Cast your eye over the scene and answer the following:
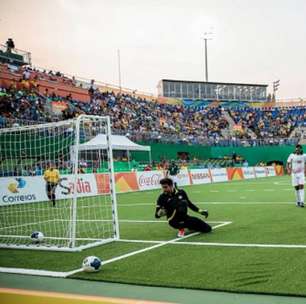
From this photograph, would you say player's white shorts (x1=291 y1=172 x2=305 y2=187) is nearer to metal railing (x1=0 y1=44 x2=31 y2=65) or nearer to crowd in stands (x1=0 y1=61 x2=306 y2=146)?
crowd in stands (x1=0 y1=61 x2=306 y2=146)

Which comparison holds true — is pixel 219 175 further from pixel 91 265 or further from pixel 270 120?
pixel 91 265

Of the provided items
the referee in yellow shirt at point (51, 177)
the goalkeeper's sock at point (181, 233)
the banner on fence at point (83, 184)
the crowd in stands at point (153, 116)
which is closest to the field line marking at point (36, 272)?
the goalkeeper's sock at point (181, 233)

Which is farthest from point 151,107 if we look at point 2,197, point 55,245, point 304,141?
point 55,245

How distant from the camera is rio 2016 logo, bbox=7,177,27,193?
772 inches

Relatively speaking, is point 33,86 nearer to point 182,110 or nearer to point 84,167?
point 84,167

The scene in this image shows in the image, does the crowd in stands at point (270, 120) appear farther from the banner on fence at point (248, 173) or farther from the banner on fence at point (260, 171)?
the banner on fence at point (248, 173)

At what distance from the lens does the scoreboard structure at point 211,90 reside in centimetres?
6819

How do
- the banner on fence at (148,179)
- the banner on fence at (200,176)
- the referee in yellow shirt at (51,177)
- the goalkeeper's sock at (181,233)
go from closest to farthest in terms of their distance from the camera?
1. the goalkeeper's sock at (181,233)
2. the referee in yellow shirt at (51,177)
3. the banner on fence at (148,179)
4. the banner on fence at (200,176)

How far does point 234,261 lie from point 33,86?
2924cm

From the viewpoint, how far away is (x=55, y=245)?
929cm

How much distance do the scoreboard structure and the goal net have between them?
1729 inches

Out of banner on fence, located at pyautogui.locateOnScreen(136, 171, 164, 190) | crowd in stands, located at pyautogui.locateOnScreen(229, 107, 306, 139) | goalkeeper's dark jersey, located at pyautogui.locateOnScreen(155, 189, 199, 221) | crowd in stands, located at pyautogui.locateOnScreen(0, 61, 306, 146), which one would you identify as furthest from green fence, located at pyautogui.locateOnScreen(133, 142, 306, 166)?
goalkeeper's dark jersey, located at pyautogui.locateOnScreen(155, 189, 199, 221)

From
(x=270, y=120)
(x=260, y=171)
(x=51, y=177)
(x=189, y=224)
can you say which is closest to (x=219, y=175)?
(x=260, y=171)

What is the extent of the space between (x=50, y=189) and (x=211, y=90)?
179 feet
